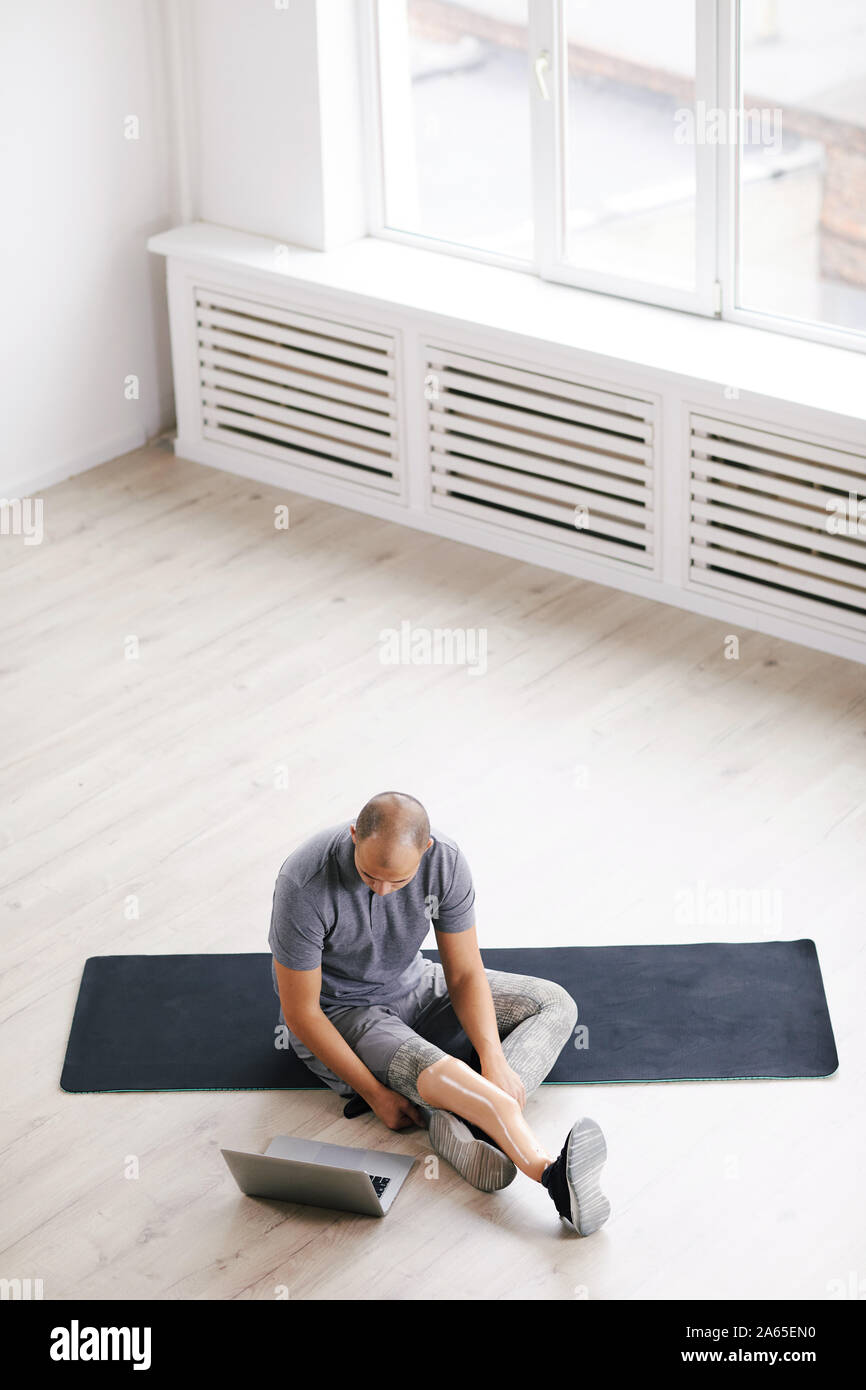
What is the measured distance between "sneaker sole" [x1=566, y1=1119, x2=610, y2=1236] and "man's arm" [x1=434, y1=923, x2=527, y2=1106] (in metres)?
0.26

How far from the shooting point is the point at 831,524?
14.3ft

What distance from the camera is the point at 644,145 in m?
4.72

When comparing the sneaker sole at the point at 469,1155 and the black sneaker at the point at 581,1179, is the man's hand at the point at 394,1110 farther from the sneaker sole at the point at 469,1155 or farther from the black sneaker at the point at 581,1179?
the black sneaker at the point at 581,1179

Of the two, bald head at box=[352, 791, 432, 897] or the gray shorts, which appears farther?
the gray shorts

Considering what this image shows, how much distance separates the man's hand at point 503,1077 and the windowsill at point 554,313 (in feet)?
6.32

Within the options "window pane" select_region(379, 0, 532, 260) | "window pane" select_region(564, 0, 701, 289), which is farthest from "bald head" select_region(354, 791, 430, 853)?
"window pane" select_region(379, 0, 532, 260)

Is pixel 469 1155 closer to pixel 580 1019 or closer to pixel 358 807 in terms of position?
pixel 580 1019

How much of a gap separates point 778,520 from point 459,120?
5.25 feet

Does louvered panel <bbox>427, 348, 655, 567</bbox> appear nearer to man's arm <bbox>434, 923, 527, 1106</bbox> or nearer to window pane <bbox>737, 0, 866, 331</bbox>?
window pane <bbox>737, 0, 866, 331</bbox>

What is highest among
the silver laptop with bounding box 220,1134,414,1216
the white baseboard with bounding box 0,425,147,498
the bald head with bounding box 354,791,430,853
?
the bald head with bounding box 354,791,430,853

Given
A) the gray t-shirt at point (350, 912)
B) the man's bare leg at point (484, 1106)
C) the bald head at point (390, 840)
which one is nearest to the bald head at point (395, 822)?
the bald head at point (390, 840)

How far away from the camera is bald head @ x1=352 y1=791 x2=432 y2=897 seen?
2.84 meters

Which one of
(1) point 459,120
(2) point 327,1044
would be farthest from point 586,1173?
(1) point 459,120
